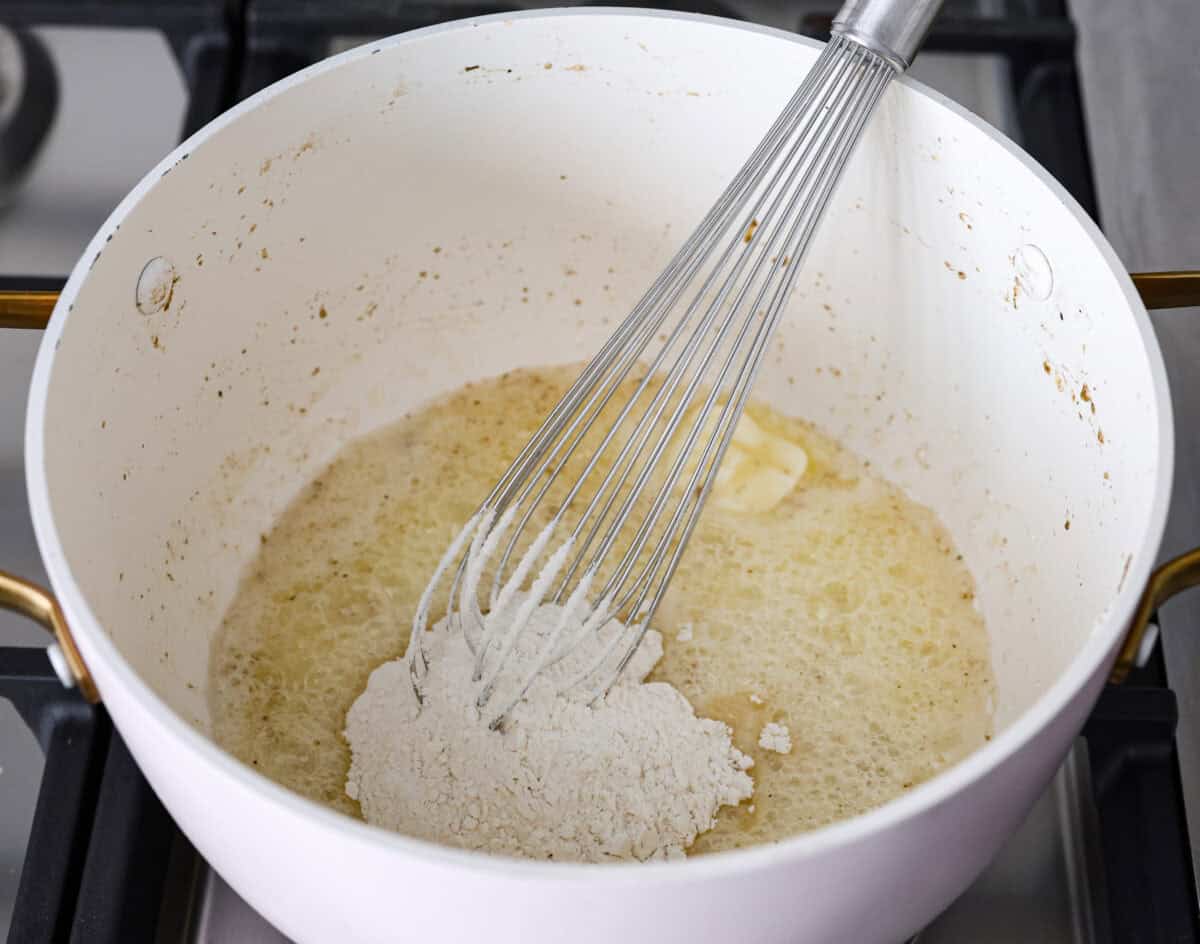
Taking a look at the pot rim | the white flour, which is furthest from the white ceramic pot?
the white flour

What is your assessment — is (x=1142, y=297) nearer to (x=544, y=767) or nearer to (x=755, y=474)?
(x=755, y=474)

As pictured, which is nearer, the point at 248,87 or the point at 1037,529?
the point at 1037,529

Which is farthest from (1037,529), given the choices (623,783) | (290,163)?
(290,163)

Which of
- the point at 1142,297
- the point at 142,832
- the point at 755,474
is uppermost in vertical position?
the point at 1142,297

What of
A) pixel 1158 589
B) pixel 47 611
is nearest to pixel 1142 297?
pixel 1158 589

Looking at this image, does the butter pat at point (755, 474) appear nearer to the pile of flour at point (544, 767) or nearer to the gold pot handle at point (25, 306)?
the pile of flour at point (544, 767)

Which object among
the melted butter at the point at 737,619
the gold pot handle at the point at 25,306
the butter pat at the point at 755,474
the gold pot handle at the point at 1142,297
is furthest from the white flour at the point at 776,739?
the gold pot handle at the point at 25,306

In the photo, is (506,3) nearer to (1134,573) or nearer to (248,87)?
(248,87)
